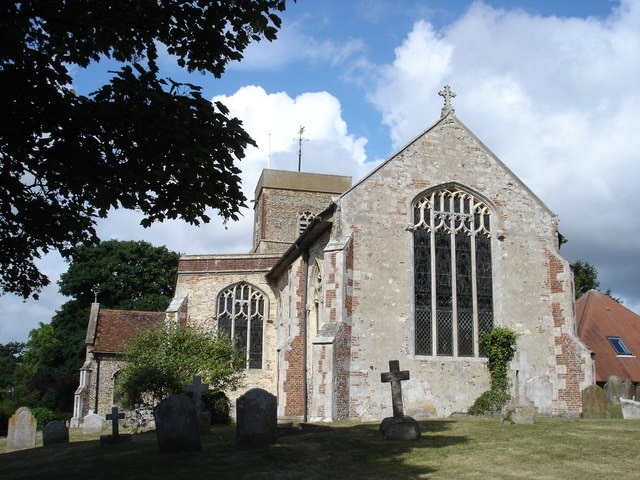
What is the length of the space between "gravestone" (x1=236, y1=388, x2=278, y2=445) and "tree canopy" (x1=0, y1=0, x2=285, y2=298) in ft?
12.6

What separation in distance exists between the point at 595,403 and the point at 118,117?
1519cm

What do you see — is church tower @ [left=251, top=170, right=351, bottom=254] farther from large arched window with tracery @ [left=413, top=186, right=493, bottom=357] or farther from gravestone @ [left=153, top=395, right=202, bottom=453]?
gravestone @ [left=153, top=395, right=202, bottom=453]

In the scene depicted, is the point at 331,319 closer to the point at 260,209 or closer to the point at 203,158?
the point at 203,158

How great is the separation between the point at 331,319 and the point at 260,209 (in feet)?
81.4

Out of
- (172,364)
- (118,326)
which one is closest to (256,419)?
(172,364)

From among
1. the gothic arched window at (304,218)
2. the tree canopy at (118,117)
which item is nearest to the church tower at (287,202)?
the gothic arched window at (304,218)

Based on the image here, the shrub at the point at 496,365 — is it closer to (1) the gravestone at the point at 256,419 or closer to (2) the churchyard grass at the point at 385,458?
(2) the churchyard grass at the point at 385,458

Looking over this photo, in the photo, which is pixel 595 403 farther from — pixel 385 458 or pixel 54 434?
pixel 54 434

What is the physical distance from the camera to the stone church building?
60.9 ft

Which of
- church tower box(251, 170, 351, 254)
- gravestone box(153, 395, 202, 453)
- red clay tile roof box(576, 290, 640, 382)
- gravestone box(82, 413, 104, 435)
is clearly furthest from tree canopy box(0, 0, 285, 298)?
church tower box(251, 170, 351, 254)

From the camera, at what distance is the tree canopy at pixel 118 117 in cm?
856

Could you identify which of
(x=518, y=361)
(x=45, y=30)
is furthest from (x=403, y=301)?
(x=45, y=30)

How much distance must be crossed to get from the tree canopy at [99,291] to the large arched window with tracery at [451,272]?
97.2 feet

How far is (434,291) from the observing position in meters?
19.8
